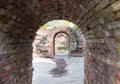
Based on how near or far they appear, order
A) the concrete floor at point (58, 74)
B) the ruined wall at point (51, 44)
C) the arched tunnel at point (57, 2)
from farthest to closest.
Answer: the ruined wall at point (51, 44), the concrete floor at point (58, 74), the arched tunnel at point (57, 2)

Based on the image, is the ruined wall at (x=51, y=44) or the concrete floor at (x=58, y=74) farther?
the ruined wall at (x=51, y=44)

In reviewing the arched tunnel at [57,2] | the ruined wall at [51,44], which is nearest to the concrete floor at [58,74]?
the arched tunnel at [57,2]

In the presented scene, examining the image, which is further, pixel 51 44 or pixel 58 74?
pixel 51 44

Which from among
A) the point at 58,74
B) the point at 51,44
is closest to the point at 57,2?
the point at 58,74

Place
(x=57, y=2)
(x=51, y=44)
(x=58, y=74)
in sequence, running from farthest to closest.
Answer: (x=51, y=44) → (x=58, y=74) → (x=57, y=2)

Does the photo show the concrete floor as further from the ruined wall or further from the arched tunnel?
the ruined wall

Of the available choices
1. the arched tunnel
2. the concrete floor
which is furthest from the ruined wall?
the arched tunnel

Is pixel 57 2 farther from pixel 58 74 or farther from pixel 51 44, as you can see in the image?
pixel 51 44

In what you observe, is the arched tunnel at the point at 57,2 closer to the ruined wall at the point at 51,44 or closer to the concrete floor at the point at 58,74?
the concrete floor at the point at 58,74

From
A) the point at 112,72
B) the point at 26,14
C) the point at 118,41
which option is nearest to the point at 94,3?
the point at 118,41

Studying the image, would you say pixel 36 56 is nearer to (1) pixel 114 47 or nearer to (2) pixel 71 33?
(2) pixel 71 33

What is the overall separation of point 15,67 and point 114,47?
203 centimetres

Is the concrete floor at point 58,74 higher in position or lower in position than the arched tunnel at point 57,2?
lower

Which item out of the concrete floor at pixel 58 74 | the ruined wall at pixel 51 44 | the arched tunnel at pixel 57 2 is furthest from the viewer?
the ruined wall at pixel 51 44
